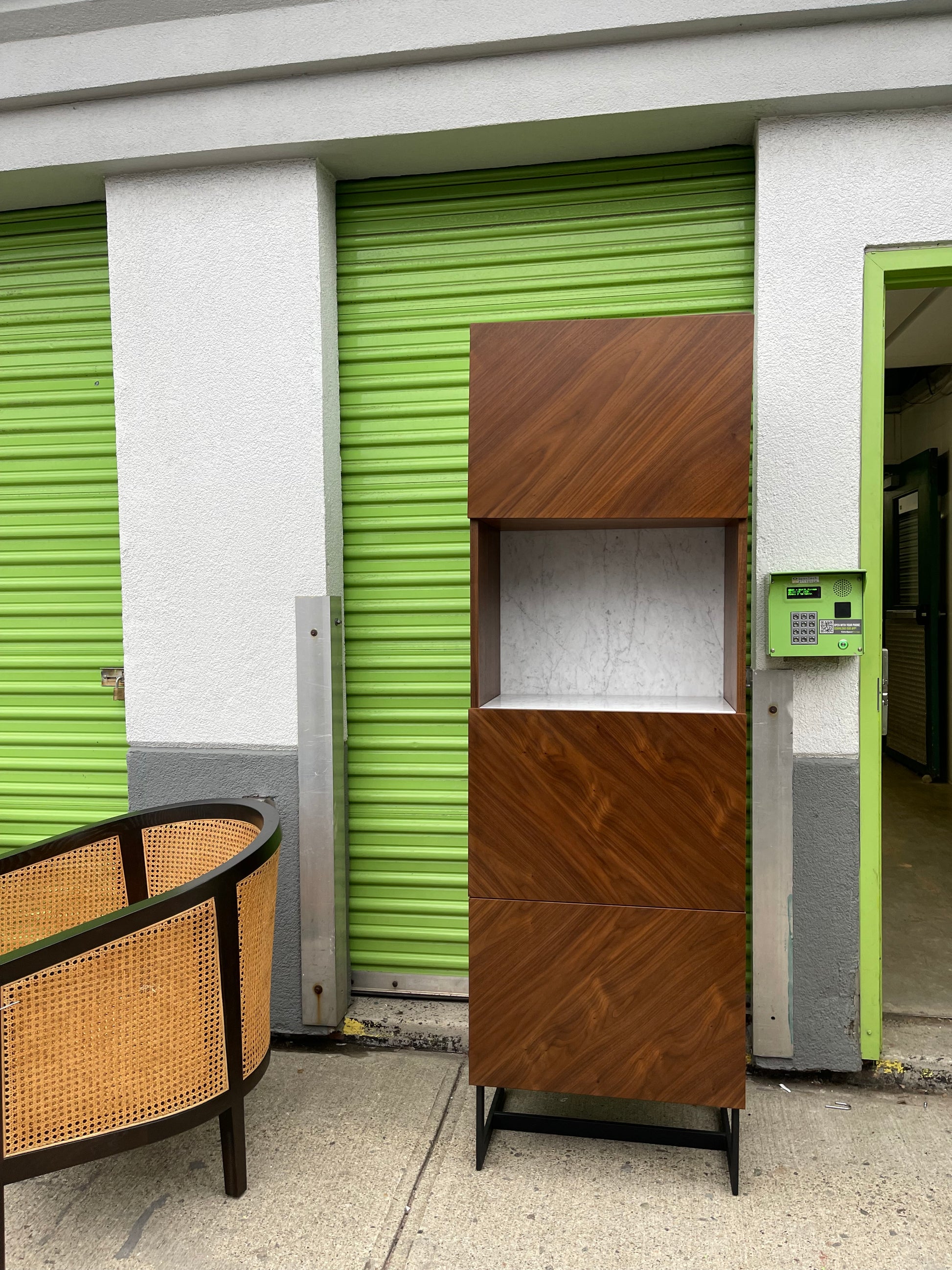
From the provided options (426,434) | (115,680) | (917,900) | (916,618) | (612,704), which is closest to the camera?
(612,704)

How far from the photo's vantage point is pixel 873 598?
266 cm

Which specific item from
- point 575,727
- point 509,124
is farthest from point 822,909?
point 509,124

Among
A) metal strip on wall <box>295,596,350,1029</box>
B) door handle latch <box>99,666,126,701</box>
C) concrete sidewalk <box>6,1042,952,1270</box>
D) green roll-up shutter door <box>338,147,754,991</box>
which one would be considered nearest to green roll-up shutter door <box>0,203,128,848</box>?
door handle latch <box>99,666,126,701</box>

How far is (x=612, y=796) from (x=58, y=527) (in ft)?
8.43

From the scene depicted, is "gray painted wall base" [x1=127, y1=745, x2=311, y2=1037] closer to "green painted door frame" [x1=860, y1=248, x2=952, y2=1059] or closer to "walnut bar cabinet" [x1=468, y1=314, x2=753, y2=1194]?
"walnut bar cabinet" [x1=468, y1=314, x2=753, y2=1194]

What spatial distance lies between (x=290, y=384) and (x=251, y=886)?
175 cm

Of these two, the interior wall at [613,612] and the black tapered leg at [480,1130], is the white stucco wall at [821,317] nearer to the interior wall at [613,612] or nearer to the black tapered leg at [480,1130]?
the interior wall at [613,612]

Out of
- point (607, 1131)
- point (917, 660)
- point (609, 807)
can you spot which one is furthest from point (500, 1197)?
point (917, 660)

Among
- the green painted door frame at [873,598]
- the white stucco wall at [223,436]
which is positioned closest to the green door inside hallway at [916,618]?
the green painted door frame at [873,598]

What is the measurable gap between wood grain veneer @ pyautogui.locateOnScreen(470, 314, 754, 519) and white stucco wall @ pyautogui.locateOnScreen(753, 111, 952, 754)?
2.20 feet

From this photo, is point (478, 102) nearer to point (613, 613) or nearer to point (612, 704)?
point (613, 613)

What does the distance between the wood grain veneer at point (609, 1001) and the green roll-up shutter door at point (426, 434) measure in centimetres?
82

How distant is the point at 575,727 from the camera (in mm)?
2191

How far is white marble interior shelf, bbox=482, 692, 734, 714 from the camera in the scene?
7.30 ft
